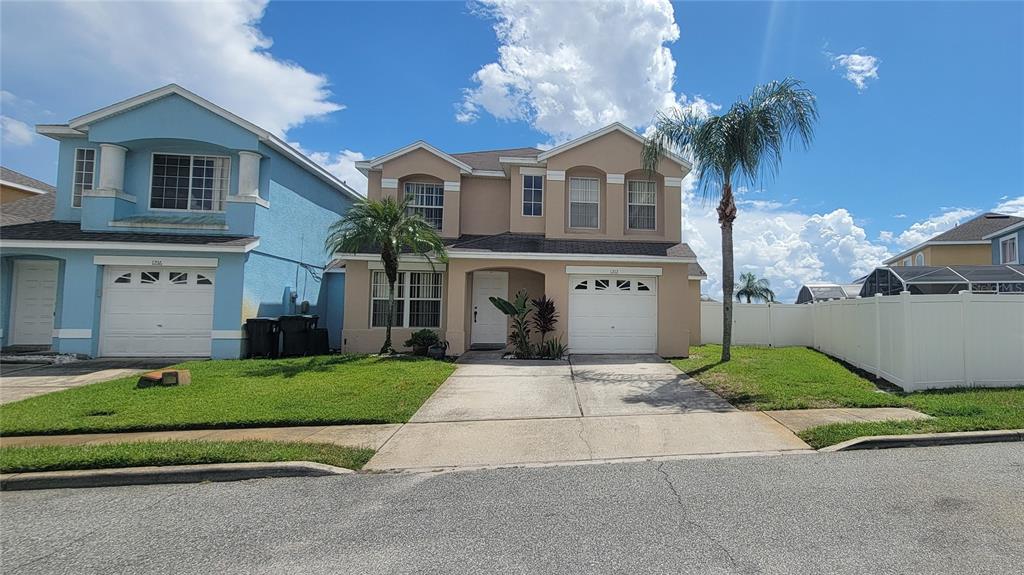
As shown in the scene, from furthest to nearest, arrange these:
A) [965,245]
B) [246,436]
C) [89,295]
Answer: [965,245] → [89,295] → [246,436]

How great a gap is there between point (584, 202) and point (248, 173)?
10.8m

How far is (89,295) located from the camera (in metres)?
13.0

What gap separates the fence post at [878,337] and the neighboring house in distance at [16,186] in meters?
28.7

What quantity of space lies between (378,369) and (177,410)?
14.3 feet

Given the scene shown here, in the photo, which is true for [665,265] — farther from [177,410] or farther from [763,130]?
[177,410]

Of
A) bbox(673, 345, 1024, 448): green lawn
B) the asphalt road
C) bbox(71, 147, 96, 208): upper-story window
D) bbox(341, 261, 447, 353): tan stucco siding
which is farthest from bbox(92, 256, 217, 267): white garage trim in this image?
bbox(673, 345, 1024, 448): green lawn

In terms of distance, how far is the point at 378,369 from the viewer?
11.3m

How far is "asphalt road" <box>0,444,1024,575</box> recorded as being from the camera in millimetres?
3402

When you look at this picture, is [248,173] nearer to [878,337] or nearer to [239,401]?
[239,401]

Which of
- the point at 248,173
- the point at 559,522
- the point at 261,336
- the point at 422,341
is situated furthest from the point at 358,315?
the point at 559,522

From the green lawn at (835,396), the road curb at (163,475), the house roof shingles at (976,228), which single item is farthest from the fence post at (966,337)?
the house roof shingles at (976,228)

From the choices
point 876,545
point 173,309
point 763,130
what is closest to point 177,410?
point 173,309

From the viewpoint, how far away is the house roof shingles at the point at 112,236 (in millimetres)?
13055

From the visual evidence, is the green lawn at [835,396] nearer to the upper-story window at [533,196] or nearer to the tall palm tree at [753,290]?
the upper-story window at [533,196]
